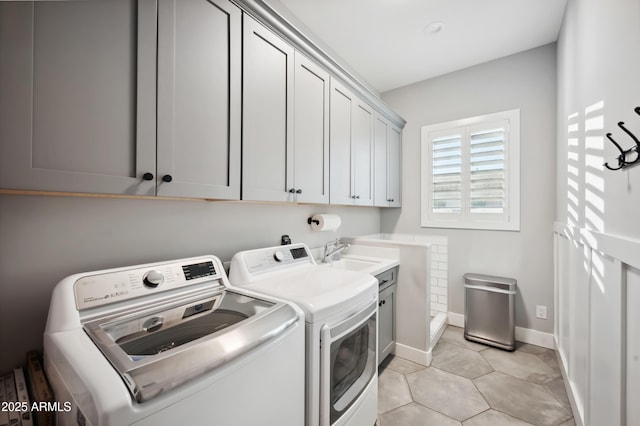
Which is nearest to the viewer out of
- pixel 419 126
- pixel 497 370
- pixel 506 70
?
pixel 497 370

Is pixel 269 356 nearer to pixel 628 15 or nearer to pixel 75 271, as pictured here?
pixel 75 271

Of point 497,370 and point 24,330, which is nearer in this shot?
point 24,330

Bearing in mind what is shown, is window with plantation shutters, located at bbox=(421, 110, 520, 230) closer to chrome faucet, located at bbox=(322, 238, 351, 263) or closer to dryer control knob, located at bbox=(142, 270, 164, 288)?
chrome faucet, located at bbox=(322, 238, 351, 263)

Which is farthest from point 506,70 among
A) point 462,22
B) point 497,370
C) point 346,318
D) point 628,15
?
point 346,318

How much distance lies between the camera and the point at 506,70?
2.75 m

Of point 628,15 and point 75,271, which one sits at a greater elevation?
point 628,15

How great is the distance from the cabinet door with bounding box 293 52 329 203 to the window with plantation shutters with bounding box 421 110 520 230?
175cm

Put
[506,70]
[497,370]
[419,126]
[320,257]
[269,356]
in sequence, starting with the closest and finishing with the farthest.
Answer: [269,356] < [497,370] < [320,257] < [506,70] < [419,126]

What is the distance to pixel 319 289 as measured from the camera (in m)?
1.31

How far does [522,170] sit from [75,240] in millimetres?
3490

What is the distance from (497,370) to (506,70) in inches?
113

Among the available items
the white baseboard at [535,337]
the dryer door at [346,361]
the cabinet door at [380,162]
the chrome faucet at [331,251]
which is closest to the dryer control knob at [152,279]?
the dryer door at [346,361]

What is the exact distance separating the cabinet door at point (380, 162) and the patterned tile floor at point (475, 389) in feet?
5.13

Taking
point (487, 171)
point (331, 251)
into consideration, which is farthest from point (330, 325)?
point (487, 171)
